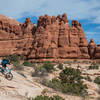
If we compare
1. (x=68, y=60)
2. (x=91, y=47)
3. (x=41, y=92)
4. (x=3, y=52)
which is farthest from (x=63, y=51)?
(x=41, y=92)

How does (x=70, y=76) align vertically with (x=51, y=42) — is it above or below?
below

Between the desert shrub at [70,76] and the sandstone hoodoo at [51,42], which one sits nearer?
the desert shrub at [70,76]

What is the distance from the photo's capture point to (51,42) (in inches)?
2183

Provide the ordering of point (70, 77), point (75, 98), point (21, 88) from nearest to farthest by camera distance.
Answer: point (21, 88)
point (75, 98)
point (70, 77)

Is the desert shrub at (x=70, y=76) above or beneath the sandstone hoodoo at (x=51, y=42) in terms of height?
beneath

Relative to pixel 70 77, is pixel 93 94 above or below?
below

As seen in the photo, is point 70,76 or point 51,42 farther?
point 51,42

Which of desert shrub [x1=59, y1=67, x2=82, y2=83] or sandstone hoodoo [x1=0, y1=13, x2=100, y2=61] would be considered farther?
sandstone hoodoo [x1=0, y1=13, x2=100, y2=61]

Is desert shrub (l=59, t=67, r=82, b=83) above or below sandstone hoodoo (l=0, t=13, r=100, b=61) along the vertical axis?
below

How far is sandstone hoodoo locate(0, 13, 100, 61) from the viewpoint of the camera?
177 feet

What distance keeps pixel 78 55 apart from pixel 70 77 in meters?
35.1

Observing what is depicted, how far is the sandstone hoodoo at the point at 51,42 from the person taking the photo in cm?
5397

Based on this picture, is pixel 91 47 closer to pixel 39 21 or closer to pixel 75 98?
pixel 39 21

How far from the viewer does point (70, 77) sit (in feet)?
65.3
